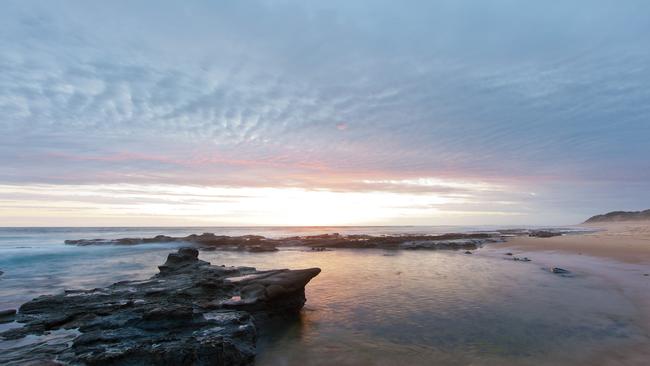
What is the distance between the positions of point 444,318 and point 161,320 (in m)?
10.5

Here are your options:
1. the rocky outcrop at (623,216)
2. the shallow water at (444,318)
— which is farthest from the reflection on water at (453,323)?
the rocky outcrop at (623,216)

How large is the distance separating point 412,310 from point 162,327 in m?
10.0

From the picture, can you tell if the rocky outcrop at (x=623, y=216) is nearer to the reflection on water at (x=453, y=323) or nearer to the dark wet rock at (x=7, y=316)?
the reflection on water at (x=453, y=323)

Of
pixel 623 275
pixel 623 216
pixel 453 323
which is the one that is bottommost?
pixel 453 323

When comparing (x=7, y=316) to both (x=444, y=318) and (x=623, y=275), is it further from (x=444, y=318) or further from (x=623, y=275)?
(x=623, y=275)

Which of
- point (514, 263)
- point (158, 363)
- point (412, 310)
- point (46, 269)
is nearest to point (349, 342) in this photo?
point (412, 310)

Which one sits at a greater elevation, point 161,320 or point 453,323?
point 161,320

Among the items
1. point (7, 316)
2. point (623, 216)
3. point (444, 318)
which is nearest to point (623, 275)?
point (444, 318)

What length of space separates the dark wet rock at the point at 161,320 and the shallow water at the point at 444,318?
1173mm

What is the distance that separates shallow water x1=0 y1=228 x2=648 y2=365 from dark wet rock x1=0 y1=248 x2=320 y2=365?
1.17 m

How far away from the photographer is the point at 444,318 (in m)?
13.8

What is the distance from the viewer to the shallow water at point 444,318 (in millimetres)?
10180

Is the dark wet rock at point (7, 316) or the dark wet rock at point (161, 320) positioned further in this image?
the dark wet rock at point (7, 316)

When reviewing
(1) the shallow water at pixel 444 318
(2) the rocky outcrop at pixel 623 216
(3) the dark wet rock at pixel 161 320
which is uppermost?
(2) the rocky outcrop at pixel 623 216
